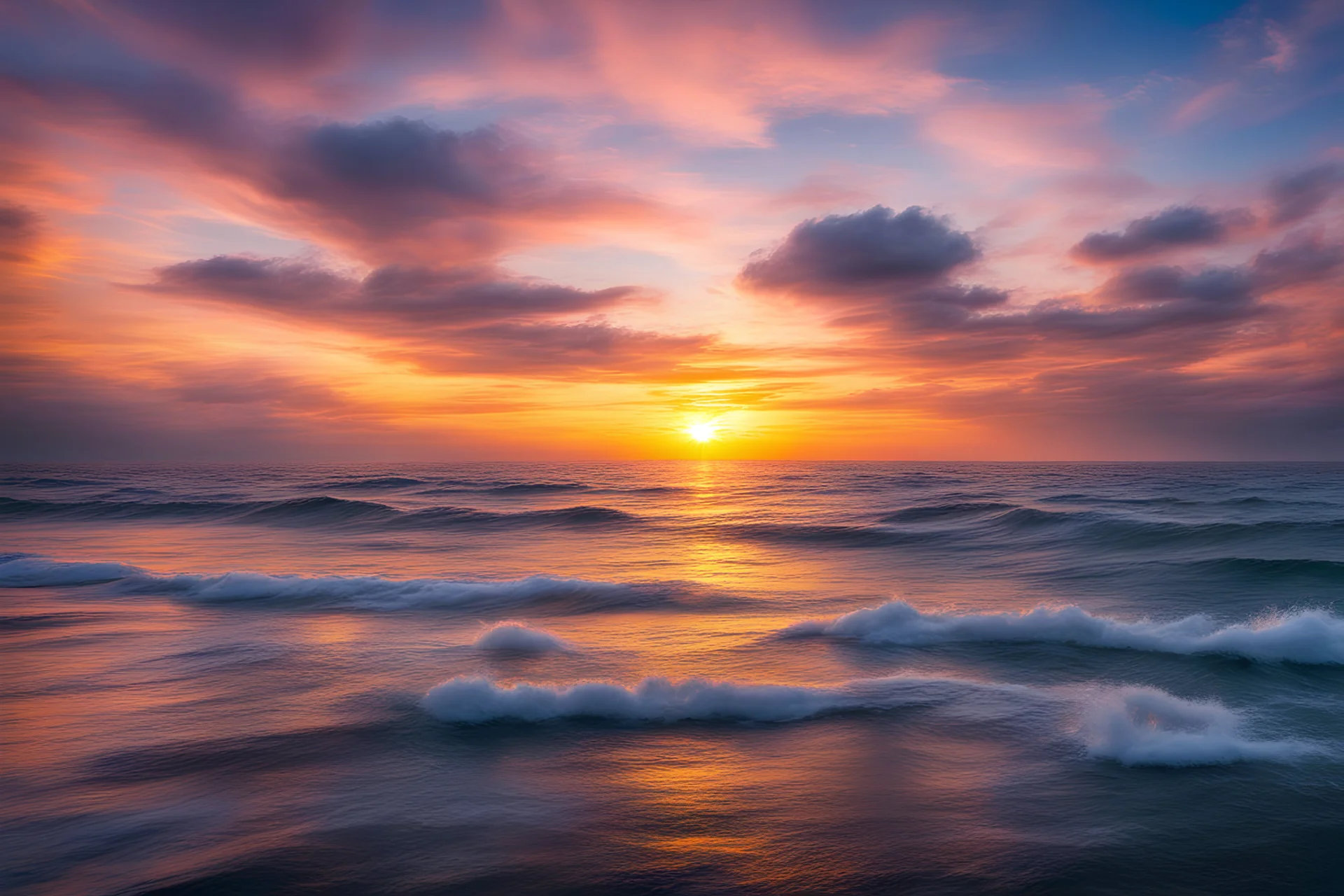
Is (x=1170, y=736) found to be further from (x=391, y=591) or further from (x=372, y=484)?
(x=372, y=484)

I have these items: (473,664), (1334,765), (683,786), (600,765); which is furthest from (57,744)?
(1334,765)

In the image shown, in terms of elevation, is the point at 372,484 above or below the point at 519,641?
above

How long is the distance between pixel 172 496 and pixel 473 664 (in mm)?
52366

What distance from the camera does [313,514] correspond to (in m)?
41.1

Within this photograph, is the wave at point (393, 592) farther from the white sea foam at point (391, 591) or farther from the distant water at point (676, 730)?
the distant water at point (676, 730)

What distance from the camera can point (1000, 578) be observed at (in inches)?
830

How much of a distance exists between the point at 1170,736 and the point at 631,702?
20.7ft

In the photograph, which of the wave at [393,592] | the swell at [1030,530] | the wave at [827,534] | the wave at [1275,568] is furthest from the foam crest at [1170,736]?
the wave at [827,534]

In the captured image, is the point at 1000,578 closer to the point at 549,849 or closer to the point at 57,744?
the point at 549,849

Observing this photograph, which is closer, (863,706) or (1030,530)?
(863,706)

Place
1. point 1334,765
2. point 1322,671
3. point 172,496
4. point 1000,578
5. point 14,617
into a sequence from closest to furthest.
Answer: point 1334,765 < point 1322,671 < point 14,617 < point 1000,578 < point 172,496

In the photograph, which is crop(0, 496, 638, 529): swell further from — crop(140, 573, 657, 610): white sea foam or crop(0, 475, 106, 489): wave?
crop(0, 475, 106, 489): wave

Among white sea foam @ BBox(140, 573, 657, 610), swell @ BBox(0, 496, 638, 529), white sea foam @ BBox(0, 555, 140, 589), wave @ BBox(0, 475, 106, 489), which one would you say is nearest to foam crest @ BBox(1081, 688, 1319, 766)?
white sea foam @ BBox(140, 573, 657, 610)

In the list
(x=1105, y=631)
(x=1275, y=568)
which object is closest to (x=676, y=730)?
(x=1105, y=631)
